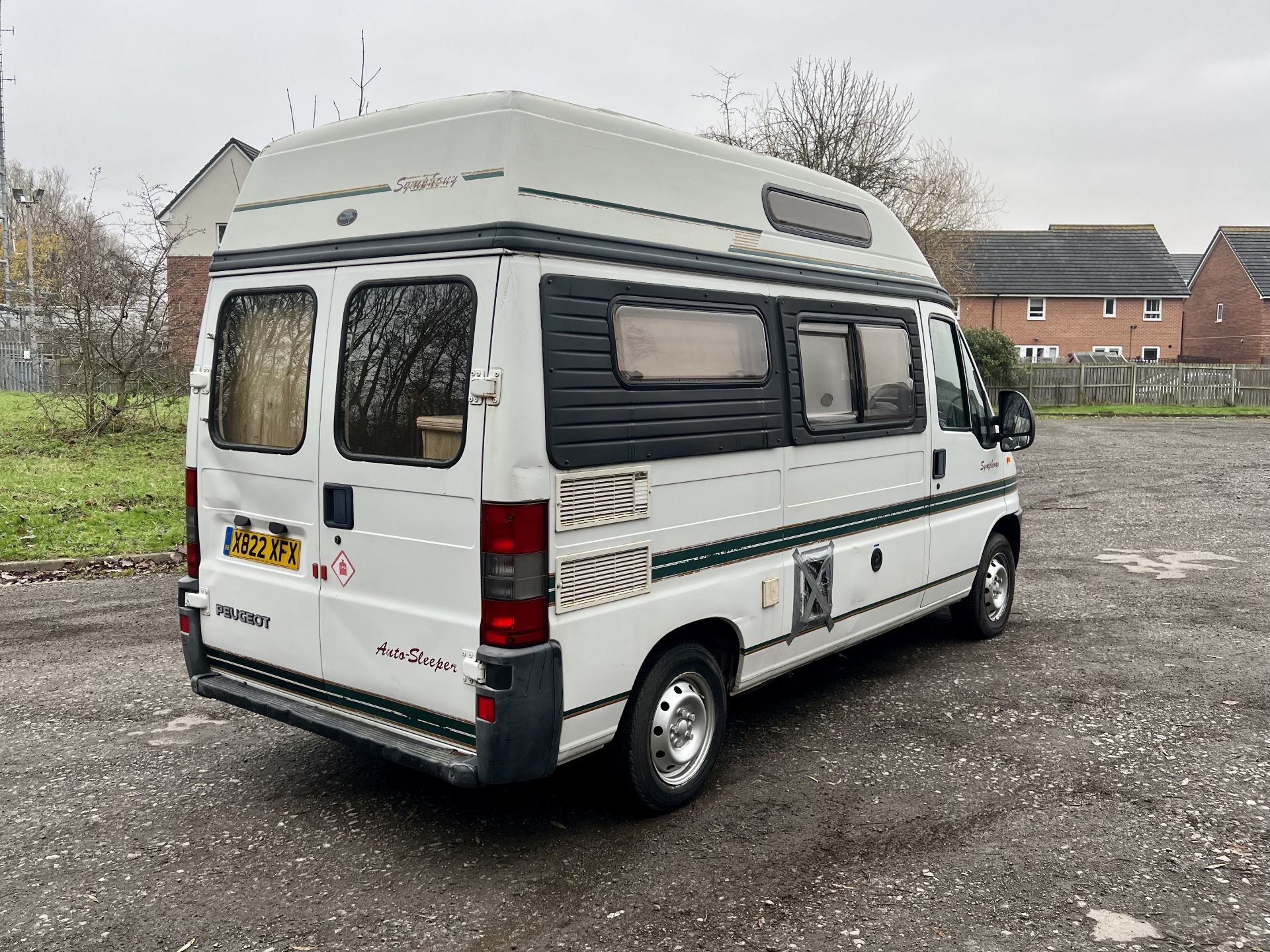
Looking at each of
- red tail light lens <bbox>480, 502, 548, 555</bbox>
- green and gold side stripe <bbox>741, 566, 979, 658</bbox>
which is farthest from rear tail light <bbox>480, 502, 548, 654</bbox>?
green and gold side stripe <bbox>741, 566, 979, 658</bbox>

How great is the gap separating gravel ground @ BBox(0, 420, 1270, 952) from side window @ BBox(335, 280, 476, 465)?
63.1 inches

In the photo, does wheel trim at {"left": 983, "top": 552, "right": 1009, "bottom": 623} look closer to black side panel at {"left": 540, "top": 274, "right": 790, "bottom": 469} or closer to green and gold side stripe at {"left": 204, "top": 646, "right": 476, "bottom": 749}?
black side panel at {"left": 540, "top": 274, "right": 790, "bottom": 469}

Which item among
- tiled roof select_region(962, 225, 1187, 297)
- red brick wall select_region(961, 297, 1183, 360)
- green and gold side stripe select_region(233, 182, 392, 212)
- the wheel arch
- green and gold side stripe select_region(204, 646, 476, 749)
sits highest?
tiled roof select_region(962, 225, 1187, 297)

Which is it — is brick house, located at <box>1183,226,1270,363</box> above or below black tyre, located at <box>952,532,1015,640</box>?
above

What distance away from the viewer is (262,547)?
14.5 ft

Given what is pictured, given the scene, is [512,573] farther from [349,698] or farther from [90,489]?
[90,489]

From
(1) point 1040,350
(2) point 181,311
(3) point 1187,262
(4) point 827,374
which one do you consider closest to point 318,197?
(4) point 827,374

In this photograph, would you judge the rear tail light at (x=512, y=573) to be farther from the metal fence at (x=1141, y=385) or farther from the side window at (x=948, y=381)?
the metal fence at (x=1141, y=385)

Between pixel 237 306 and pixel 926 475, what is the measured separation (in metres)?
3.90

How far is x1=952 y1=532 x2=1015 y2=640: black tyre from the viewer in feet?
22.8

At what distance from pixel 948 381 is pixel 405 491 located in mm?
3846

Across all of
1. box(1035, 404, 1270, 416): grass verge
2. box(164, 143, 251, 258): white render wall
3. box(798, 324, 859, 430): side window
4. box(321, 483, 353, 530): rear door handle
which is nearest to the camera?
box(321, 483, 353, 530): rear door handle

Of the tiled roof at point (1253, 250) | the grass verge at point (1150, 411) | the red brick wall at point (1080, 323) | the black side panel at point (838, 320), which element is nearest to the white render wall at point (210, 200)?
the grass verge at point (1150, 411)

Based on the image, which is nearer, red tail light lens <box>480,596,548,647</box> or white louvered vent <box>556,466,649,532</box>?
red tail light lens <box>480,596,548,647</box>
